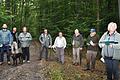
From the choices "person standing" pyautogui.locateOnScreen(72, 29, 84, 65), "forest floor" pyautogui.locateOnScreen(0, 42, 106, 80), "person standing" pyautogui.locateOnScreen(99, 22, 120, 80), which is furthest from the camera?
"person standing" pyautogui.locateOnScreen(72, 29, 84, 65)

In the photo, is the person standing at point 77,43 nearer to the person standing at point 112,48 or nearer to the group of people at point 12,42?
the group of people at point 12,42

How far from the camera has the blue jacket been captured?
45.2 feet

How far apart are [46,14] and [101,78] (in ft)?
42.6

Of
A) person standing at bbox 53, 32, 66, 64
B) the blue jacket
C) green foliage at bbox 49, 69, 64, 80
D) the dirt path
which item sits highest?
the blue jacket

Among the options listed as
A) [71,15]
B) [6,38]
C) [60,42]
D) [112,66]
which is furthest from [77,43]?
[71,15]

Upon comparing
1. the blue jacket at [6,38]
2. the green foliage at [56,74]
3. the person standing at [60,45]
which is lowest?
the green foliage at [56,74]

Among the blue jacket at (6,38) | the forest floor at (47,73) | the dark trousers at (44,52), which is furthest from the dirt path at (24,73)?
the dark trousers at (44,52)

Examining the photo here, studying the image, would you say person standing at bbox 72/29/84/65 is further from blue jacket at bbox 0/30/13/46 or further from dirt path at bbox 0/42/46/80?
blue jacket at bbox 0/30/13/46

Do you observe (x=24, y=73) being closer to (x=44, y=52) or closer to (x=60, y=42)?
(x=60, y=42)

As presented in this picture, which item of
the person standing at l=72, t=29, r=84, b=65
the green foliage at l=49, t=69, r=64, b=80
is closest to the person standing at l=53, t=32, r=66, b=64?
the person standing at l=72, t=29, r=84, b=65

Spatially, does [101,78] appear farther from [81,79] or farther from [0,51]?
[0,51]

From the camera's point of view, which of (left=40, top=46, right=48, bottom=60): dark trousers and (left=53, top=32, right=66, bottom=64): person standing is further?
(left=40, top=46, right=48, bottom=60): dark trousers

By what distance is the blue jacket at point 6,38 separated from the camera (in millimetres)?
13789

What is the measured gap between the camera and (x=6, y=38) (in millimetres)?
13812
